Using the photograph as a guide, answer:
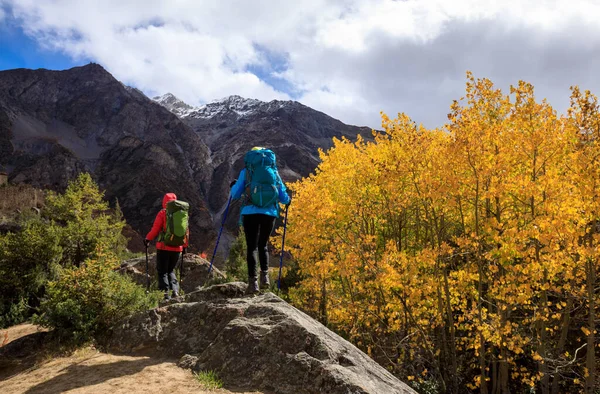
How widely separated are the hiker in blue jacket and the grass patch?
179 centimetres

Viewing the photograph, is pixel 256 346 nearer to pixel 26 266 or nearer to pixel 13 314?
pixel 13 314

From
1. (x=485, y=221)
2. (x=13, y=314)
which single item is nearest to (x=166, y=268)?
(x=13, y=314)

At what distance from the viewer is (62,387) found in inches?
156

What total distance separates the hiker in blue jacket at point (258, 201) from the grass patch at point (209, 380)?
5.87 ft

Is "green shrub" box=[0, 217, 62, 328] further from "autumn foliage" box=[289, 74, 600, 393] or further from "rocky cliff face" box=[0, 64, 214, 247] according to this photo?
"rocky cliff face" box=[0, 64, 214, 247]

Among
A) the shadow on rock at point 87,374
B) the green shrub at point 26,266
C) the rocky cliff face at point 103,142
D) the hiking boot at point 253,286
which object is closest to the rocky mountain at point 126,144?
the rocky cliff face at point 103,142

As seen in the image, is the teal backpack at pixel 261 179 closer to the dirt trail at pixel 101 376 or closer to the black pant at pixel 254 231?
the black pant at pixel 254 231

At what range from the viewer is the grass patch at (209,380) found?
3.73 meters

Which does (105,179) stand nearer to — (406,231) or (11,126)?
(11,126)

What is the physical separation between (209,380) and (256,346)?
623 millimetres

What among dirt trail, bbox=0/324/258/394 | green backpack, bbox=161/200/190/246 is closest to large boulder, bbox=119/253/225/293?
green backpack, bbox=161/200/190/246

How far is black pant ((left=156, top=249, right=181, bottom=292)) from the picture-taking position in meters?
7.21

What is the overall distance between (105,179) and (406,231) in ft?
350

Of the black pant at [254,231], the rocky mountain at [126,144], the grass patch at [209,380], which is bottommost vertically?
the grass patch at [209,380]
